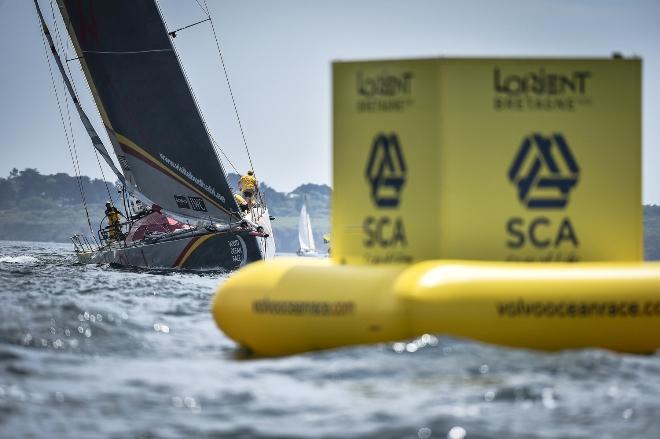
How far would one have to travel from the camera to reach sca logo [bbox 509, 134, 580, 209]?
8.19 meters

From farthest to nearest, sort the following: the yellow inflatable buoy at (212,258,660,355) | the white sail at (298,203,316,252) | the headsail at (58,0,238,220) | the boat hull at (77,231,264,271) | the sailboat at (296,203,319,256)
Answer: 1. the white sail at (298,203,316,252)
2. the sailboat at (296,203,319,256)
3. the headsail at (58,0,238,220)
4. the boat hull at (77,231,264,271)
5. the yellow inflatable buoy at (212,258,660,355)

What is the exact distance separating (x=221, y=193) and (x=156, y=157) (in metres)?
2.10

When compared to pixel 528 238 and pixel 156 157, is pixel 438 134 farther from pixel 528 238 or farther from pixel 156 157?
pixel 156 157

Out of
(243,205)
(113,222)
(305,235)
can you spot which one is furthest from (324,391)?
(305,235)

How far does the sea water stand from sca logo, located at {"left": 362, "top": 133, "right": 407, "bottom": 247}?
1176mm

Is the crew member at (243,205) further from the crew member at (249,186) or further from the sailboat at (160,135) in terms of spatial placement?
the sailboat at (160,135)

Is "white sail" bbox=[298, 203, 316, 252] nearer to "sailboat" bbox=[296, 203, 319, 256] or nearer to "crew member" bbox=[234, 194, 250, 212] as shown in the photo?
"sailboat" bbox=[296, 203, 319, 256]

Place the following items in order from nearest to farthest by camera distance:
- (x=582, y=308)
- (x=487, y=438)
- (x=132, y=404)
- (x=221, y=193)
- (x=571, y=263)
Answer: (x=487, y=438) < (x=132, y=404) < (x=582, y=308) < (x=571, y=263) < (x=221, y=193)

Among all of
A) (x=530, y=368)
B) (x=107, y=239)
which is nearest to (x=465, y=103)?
(x=530, y=368)

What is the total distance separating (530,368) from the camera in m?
6.82

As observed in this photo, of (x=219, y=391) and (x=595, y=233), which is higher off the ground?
(x=595, y=233)

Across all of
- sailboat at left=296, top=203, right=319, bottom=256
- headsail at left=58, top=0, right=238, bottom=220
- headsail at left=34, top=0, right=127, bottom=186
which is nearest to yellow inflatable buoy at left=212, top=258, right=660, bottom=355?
headsail at left=58, top=0, right=238, bottom=220

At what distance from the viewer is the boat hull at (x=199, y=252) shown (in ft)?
83.9

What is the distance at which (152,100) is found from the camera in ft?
86.6
